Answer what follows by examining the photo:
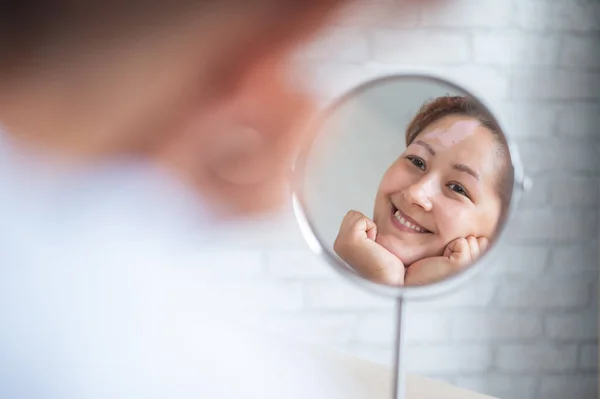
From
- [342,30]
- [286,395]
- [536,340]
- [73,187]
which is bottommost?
[286,395]

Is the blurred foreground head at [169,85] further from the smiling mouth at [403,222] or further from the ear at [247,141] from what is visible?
the smiling mouth at [403,222]

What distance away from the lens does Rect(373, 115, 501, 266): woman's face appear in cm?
Result: 75

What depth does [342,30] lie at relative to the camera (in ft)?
3.14

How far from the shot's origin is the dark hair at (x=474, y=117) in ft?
2.42

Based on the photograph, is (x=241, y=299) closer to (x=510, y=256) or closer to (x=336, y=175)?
(x=336, y=175)

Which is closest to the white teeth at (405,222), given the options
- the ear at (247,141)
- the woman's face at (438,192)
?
the woman's face at (438,192)

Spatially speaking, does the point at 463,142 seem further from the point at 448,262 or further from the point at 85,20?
the point at 85,20

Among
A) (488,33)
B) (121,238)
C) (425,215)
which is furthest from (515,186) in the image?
(121,238)

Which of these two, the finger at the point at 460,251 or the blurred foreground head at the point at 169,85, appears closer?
the finger at the point at 460,251

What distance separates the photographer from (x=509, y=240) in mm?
1069

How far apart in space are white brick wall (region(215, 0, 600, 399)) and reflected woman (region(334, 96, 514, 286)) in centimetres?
22

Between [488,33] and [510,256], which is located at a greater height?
[488,33]

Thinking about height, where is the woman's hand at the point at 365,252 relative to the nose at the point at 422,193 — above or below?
below

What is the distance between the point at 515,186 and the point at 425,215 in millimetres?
97
